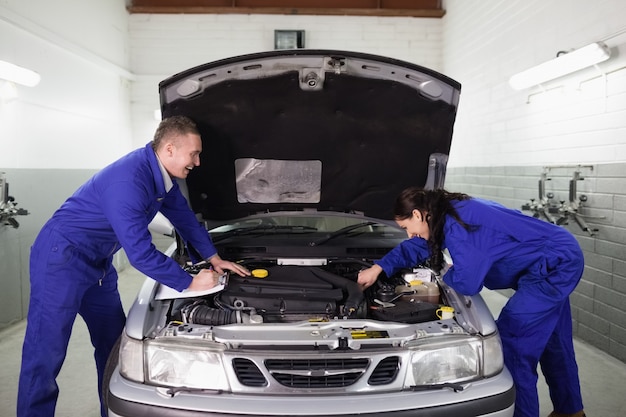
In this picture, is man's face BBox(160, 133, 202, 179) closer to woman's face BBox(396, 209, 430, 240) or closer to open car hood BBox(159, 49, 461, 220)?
open car hood BBox(159, 49, 461, 220)

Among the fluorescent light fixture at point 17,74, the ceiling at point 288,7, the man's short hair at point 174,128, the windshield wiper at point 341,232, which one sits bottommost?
the windshield wiper at point 341,232

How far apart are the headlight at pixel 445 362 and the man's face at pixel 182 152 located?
133 cm

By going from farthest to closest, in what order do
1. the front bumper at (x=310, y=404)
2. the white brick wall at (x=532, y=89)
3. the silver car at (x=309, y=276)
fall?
the white brick wall at (x=532, y=89), the silver car at (x=309, y=276), the front bumper at (x=310, y=404)

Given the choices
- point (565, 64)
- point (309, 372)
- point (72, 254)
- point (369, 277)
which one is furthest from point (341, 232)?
point (565, 64)

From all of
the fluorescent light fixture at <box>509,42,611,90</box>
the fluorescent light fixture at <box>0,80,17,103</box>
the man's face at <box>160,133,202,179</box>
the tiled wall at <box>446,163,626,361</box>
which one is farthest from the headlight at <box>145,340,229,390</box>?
the fluorescent light fixture at <box>0,80,17,103</box>

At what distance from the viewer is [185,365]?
1.90 meters

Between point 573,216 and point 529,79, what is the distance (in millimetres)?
1415

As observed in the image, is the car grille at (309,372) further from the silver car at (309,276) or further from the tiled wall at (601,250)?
the tiled wall at (601,250)

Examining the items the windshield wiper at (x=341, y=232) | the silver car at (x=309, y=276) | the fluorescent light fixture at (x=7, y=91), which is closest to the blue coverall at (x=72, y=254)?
the silver car at (x=309, y=276)

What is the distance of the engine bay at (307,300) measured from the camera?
2248 mm

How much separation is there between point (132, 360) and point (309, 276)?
3.11 feet

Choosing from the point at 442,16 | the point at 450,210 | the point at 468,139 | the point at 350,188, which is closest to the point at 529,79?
the point at 468,139

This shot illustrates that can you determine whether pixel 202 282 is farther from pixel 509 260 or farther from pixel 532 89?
pixel 532 89

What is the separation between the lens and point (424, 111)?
2.60 m
